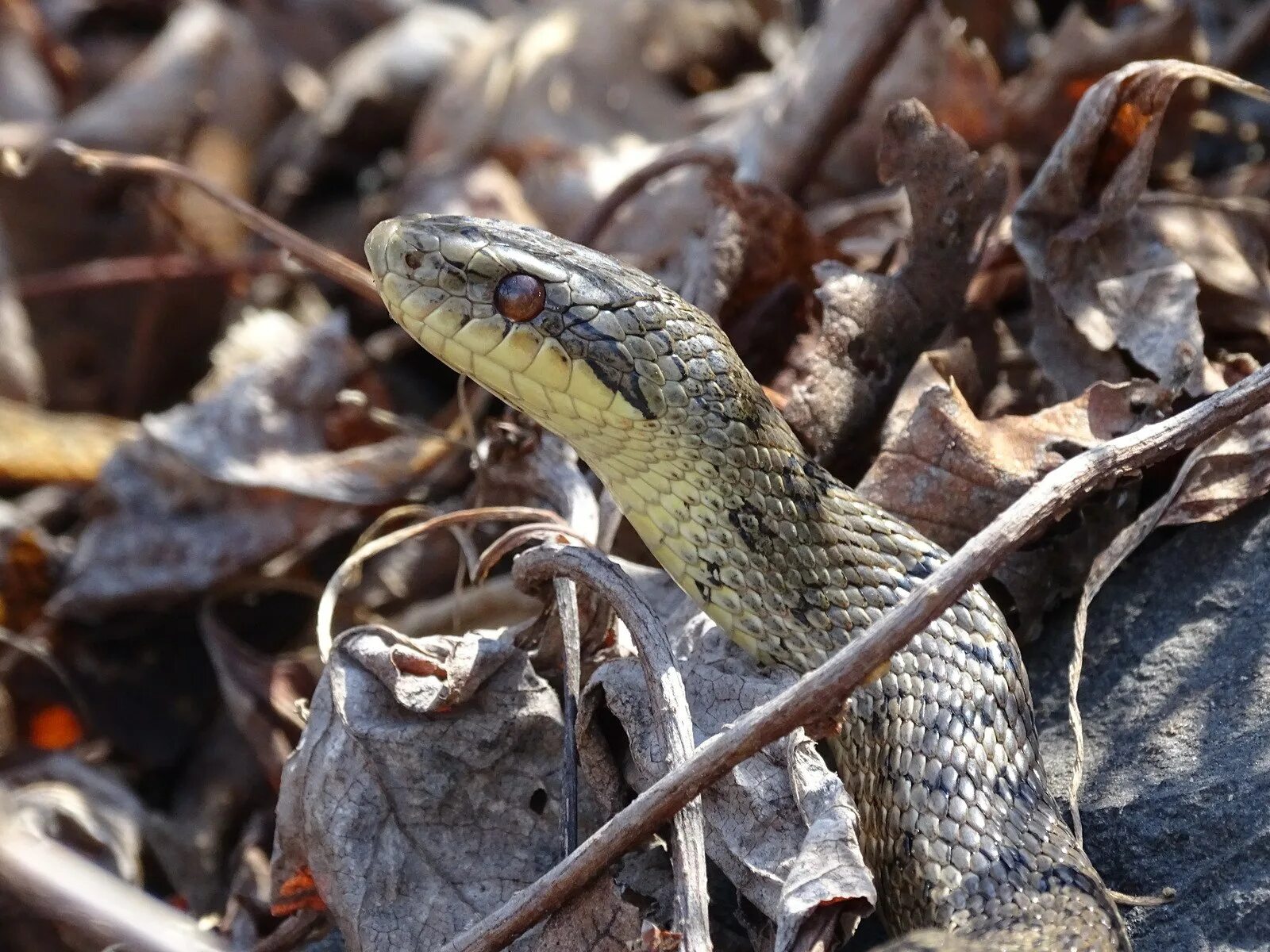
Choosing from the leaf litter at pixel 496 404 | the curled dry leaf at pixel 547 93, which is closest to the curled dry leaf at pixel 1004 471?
the leaf litter at pixel 496 404

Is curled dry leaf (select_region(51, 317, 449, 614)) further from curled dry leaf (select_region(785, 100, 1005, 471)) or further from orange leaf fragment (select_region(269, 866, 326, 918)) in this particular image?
orange leaf fragment (select_region(269, 866, 326, 918))

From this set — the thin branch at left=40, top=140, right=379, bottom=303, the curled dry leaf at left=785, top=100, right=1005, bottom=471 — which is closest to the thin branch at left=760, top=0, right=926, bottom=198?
the curled dry leaf at left=785, top=100, right=1005, bottom=471

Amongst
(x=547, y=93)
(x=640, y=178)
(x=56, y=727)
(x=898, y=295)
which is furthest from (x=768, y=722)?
(x=547, y=93)

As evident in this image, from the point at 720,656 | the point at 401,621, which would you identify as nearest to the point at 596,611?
the point at 720,656

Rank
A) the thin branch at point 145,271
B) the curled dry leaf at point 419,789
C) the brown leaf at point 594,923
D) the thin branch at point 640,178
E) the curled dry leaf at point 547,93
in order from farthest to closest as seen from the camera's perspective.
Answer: the curled dry leaf at point 547,93
the thin branch at point 145,271
the thin branch at point 640,178
the curled dry leaf at point 419,789
the brown leaf at point 594,923

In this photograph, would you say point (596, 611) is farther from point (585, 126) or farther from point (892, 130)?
point (585, 126)

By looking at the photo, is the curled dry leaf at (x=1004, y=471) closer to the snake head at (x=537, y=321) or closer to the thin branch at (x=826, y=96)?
the snake head at (x=537, y=321)

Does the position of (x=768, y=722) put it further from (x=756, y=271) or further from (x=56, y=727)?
(x=56, y=727)
